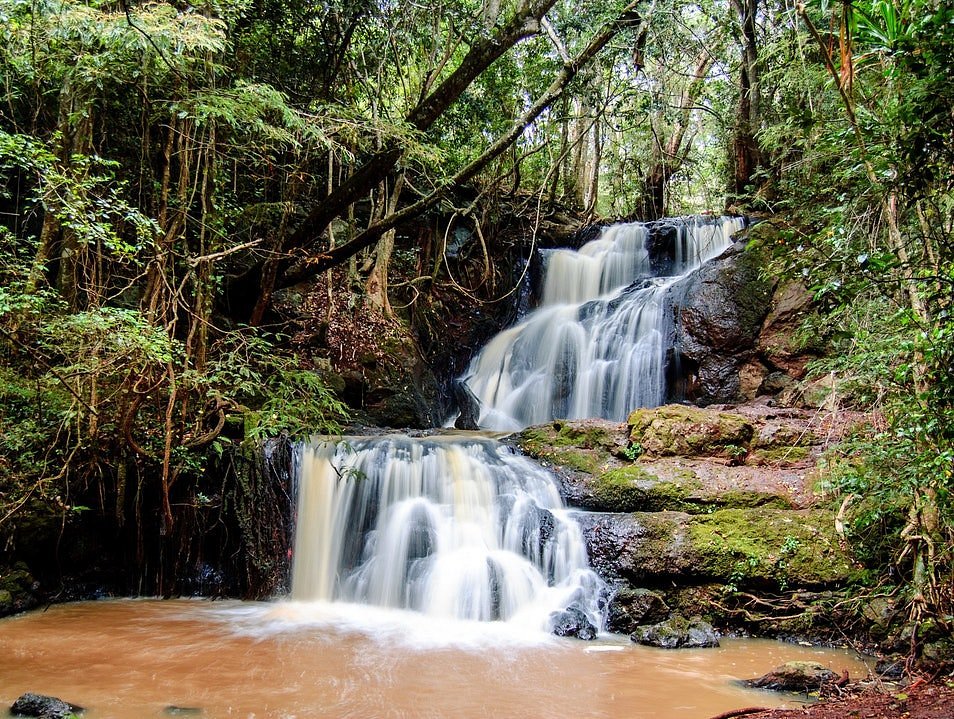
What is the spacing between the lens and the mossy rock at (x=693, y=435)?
8.09 m

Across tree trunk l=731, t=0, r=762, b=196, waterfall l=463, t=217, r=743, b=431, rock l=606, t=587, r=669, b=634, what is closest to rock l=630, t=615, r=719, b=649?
rock l=606, t=587, r=669, b=634

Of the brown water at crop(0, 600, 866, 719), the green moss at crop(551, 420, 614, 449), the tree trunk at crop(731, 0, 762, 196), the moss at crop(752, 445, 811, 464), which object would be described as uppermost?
the tree trunk at crop(731, 0, 762, 196)

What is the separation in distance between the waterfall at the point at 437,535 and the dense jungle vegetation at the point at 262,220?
0.92 m

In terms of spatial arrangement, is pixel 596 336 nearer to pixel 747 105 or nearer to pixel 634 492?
pixel 634 492

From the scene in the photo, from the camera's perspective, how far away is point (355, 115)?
25.7 feet

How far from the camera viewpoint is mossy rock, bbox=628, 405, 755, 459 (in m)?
8.09

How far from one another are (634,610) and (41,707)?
4824 millimetres

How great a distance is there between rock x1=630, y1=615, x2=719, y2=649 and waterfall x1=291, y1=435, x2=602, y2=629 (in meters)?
0.55

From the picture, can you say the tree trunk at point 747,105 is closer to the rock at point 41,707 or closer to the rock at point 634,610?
the rock at point 634,610

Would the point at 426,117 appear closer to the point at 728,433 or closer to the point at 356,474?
the point at 356,474

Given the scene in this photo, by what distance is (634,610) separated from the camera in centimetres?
644

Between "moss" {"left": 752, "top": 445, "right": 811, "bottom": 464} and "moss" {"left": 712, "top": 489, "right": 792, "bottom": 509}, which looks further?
"moss" {"left": 752, "top": 445, "right": 811, "bottom": 464}

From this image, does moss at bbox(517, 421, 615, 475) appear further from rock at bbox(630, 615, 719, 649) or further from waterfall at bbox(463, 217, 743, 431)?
waterfall at bbox(463, 217, 743, 431)

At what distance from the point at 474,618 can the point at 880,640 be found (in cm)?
366
